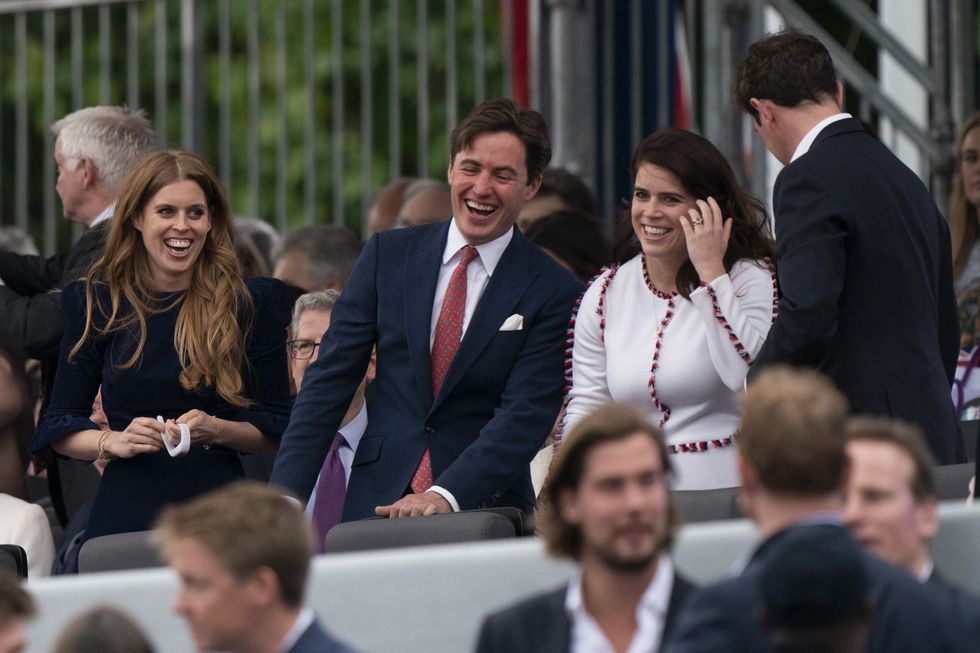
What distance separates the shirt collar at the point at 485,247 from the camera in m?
5.33

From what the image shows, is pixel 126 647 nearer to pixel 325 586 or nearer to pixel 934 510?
pixel 325 586

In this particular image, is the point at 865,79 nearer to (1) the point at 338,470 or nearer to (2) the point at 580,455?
(1) the point at 338,470

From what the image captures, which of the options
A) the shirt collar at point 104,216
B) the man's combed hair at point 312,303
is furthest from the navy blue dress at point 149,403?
the shirt collar at point 104,216

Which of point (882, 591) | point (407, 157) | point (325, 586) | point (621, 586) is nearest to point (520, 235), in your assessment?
point (325, 586)

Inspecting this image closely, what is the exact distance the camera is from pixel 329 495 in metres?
5.55

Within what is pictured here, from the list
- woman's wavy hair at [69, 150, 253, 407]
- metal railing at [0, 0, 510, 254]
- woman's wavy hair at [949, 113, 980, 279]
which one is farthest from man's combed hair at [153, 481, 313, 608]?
metal railing at [0, 0, 510, 254]

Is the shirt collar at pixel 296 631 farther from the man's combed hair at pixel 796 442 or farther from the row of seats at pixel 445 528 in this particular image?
the row of seats at pixel 445 528

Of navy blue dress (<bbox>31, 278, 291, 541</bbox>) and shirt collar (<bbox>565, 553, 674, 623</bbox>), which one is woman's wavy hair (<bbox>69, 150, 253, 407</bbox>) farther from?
shirt collar (<bbox>565, 553, 674, 623</bbox>)

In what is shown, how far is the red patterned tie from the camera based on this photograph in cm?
522

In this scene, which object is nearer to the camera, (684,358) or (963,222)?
(684,358)

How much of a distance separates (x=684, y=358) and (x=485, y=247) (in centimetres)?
61

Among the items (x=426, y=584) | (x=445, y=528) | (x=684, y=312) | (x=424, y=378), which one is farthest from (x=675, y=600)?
(x=424, y=378)

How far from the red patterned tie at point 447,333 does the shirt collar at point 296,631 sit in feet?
5.47

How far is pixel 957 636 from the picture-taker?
3100 mm
